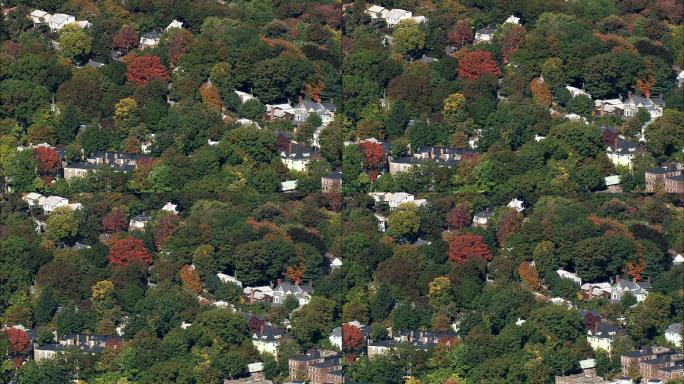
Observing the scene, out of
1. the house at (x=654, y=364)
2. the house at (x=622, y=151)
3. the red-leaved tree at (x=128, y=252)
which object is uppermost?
the house at (x=622, y=151)

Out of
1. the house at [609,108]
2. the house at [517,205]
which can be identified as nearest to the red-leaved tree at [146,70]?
the house at [517,205]

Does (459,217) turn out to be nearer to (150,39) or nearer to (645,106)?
(645,106)

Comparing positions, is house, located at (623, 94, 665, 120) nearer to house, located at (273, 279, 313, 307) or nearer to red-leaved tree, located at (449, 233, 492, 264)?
red-leaved tree, located at (449, 233, 492, 264)

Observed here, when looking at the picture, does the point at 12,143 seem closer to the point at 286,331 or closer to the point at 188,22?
the point at 188,22

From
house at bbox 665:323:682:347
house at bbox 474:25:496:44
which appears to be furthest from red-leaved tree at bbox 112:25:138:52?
house at bbox 665:323:682:347

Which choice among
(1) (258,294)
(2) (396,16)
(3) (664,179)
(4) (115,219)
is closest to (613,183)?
(3) (664,179)

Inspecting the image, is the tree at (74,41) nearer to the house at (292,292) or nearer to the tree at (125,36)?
the tree at (125,36)
